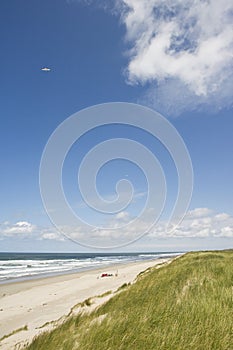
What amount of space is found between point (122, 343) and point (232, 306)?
3.24m

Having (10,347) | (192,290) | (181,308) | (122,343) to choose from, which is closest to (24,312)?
(10,347)

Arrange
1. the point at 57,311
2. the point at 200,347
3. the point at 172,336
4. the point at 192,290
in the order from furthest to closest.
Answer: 1. the point at 57,311
2. the point at 192,290
3. the point at 172,336
4. the point at 200,347

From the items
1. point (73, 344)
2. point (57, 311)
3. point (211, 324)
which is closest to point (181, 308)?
point (211, 324)

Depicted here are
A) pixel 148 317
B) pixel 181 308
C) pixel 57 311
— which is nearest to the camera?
pixel 148 317

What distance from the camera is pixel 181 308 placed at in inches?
297

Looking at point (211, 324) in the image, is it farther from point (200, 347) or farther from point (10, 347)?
point (10, 347)

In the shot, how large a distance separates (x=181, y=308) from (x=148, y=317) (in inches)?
37.1

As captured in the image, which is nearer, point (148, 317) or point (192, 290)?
point (148, 317)

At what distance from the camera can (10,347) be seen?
8648mm

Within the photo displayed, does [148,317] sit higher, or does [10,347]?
[148,317]

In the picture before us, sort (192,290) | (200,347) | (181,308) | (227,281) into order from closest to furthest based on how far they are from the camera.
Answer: (200,347)
(181,308)
(192,290)
(227,281)

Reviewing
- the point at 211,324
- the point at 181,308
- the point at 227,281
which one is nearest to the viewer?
the point at 211,324

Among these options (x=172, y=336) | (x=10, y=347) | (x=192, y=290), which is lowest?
(x=10, y=347)

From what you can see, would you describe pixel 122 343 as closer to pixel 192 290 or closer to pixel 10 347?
pixel 10 347
